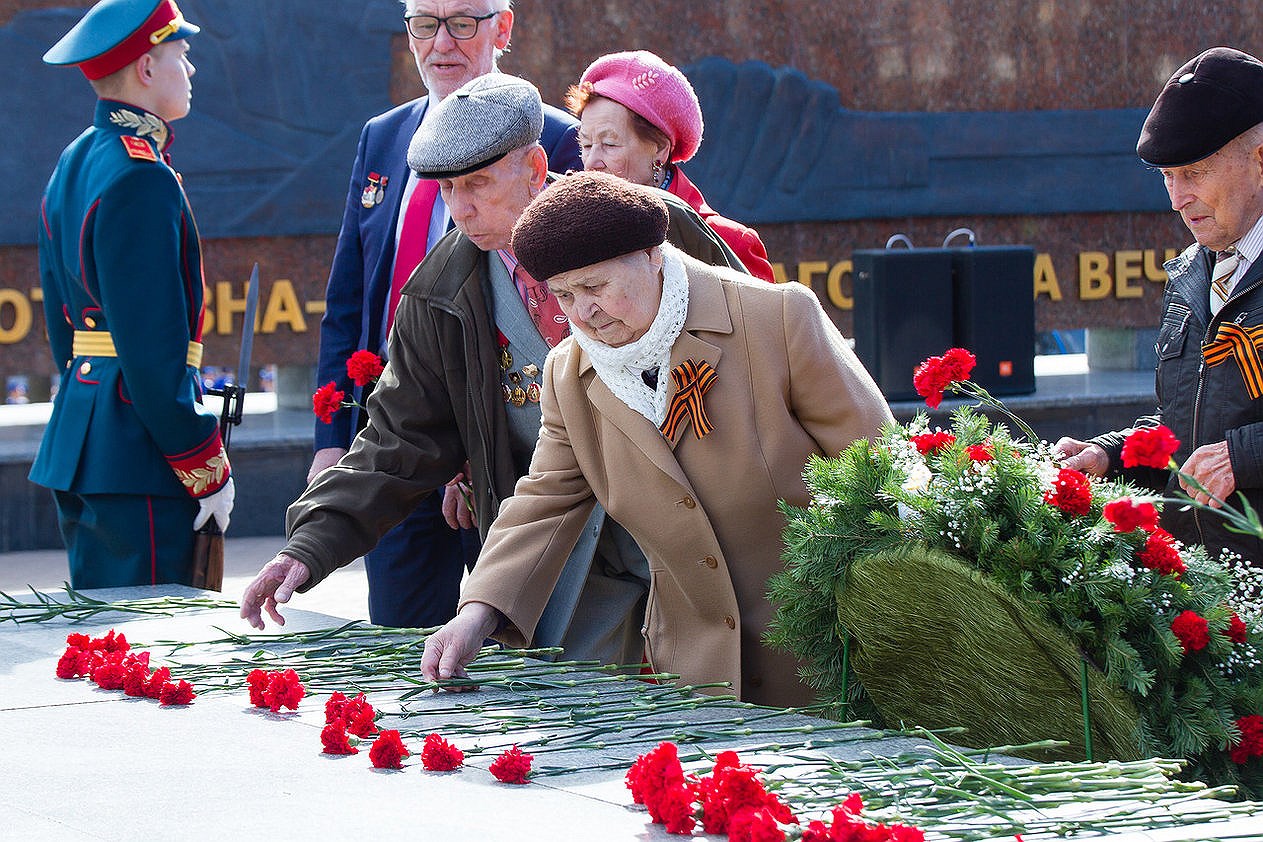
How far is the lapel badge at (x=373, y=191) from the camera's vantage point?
4.45 m

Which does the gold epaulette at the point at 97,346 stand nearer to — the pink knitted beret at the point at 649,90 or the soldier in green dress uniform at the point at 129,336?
the soldier in green dress uniform at the point at 129,336

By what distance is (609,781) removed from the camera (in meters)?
2.34

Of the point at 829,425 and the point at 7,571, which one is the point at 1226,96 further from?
the point at 7,571

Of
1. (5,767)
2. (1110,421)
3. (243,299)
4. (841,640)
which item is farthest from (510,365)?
(1110,421)

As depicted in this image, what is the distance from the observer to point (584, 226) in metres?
2.82

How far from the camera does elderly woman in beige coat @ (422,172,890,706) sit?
3.03m

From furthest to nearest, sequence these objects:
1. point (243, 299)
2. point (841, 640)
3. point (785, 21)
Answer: point (785, 21), point (243, 299), point (841, 640)

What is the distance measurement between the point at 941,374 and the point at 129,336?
2.38 meters

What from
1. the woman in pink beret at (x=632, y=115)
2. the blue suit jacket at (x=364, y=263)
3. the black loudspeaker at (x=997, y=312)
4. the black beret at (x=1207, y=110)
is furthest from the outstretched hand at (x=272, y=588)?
the black loudspeaker at (x=997, y=312)

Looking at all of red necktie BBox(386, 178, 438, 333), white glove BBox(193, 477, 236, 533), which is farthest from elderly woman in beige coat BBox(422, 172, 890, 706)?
white glove BBox(193, 477, 236, 533)

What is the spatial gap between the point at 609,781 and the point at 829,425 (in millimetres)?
961

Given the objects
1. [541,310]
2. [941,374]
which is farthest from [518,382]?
[941,374]

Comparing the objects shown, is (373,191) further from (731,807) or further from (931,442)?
(731,807)

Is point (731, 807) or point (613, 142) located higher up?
point (613, 142)
